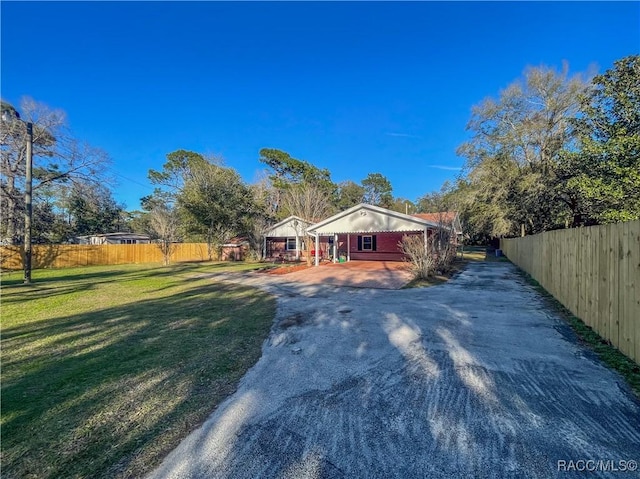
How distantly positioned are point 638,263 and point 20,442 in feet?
21.2

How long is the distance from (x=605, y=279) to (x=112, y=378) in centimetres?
687

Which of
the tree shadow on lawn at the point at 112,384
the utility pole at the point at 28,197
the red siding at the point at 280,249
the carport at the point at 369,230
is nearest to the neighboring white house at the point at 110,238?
the red siding at the point at 280,249

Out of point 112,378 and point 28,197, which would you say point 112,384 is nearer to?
point 112,378

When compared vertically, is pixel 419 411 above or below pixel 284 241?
below

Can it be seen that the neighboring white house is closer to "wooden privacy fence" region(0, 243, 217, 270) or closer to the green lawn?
"wooden privacy fence" region(0, 243, 217, 270)

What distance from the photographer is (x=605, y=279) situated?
4379mm

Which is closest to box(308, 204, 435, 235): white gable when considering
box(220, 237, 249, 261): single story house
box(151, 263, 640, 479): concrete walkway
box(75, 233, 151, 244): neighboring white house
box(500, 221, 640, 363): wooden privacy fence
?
box(500, 221, 640, 363): wooden privacy fence

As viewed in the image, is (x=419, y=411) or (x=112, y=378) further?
(x=112, y=378)

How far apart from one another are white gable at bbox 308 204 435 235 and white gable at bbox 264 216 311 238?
10.7 ft

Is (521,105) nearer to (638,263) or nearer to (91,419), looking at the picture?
(638,263)

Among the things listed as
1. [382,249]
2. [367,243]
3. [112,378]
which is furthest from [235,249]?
[112,378]

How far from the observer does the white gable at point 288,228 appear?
22344mm

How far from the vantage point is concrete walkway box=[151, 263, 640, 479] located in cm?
209

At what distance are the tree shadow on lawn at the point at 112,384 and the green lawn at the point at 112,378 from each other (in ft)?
0.04
